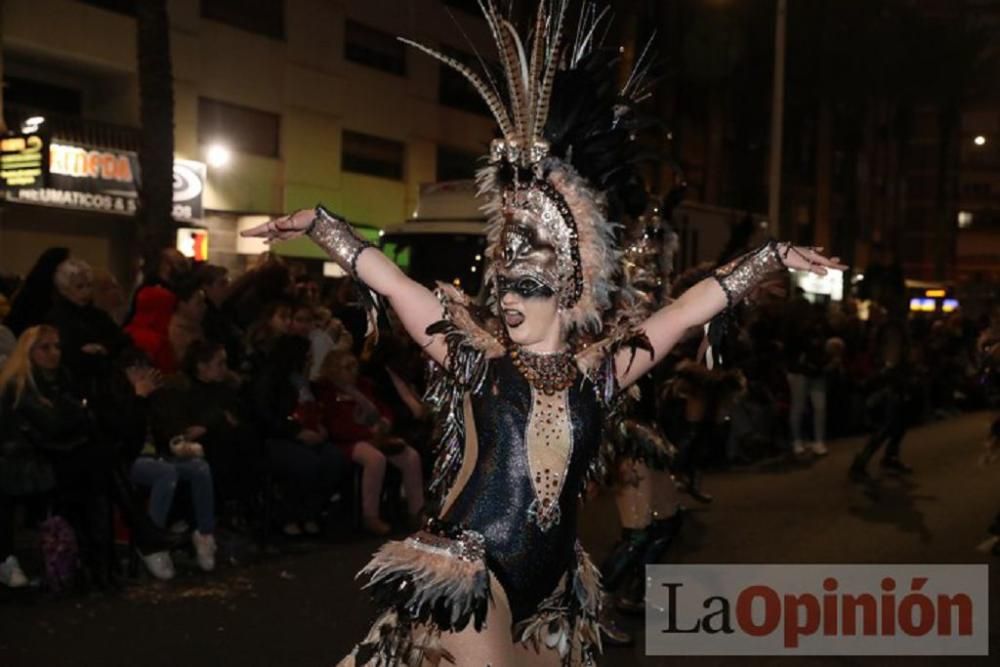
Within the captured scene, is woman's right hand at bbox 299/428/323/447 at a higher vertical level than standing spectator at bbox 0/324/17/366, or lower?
lower

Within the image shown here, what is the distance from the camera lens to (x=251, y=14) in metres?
21.7

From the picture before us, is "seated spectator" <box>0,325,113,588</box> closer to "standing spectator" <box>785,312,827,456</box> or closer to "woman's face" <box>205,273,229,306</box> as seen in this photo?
"woman's face" <box>205,273,229,306</box>

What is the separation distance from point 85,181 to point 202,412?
1087 cm

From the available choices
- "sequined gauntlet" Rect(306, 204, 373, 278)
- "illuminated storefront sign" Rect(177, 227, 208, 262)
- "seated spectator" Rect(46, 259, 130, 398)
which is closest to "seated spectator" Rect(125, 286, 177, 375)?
"seated spectator" Rect(46, 259, 130, 398)

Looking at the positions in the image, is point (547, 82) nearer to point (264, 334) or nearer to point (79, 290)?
point (79, 290)

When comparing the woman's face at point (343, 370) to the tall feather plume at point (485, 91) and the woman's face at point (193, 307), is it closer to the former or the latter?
the woman's face at point (193, 307)

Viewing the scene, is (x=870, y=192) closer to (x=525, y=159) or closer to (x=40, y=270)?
(x=40, y=270)

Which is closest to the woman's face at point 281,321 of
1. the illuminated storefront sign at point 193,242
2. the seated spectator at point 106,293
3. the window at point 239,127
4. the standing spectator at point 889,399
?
the seated spectator at point 106,293

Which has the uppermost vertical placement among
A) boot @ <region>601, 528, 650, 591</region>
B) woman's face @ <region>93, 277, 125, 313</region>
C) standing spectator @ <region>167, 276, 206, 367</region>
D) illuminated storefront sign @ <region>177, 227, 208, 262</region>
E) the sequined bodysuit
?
illuminated storefront sign @ <region>177, 227, 208, 262</region>

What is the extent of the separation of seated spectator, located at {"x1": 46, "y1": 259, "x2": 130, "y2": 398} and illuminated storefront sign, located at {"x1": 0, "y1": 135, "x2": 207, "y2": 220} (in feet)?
29.0

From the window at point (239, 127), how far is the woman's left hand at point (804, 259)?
17812 mm

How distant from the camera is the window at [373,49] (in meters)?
24.4

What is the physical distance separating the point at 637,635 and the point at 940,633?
1.75 m

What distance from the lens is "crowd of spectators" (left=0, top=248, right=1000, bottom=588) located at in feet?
23.8
